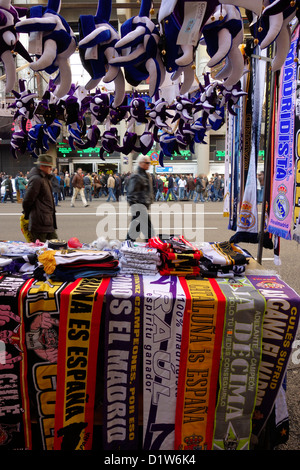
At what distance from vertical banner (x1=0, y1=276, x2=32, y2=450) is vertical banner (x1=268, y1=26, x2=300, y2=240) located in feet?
6.78

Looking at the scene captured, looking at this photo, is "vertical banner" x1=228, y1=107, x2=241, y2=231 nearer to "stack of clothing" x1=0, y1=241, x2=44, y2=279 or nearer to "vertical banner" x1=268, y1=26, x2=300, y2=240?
"vertical banner" x1=268, y1=26, x2=300, y2=240

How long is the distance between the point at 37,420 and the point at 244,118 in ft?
10.4

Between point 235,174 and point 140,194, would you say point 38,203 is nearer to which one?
point 140,194

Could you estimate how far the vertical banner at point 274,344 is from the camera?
1.77 metres

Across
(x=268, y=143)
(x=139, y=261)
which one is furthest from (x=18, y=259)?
(x=268, y=143)

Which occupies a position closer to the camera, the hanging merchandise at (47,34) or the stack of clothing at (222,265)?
the hanging merchandise at (47,34)

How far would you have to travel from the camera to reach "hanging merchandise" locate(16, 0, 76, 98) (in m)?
1.69

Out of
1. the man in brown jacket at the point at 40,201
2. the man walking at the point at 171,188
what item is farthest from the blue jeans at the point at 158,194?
the man in brown jacket at the point at 40,201

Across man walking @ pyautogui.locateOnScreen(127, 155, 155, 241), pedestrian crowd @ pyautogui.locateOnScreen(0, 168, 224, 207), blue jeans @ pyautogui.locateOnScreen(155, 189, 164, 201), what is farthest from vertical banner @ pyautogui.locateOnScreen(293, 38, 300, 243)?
blue jeans @ pyautogui.locateOnScreen(155, 189, 164, 201)

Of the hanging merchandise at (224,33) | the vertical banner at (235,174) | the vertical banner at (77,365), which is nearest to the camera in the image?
the hanging merchandise at (224,33)

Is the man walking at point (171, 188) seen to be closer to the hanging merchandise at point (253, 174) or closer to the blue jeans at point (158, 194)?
the blue jeans at point (158, 194)

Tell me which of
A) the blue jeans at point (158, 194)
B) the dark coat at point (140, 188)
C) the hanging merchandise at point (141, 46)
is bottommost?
the blue jeans at point (158, 194)

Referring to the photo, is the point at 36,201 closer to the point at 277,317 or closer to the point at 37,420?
the point at 37,420

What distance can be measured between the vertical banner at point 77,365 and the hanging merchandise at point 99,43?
1265 mm
